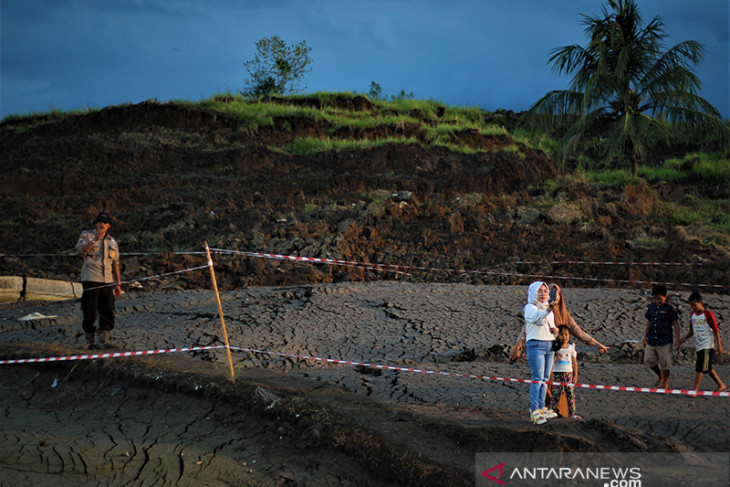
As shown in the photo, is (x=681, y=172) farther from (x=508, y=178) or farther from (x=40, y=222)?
(x=40, y=222)

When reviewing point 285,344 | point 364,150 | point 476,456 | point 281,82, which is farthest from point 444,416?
point 281,82

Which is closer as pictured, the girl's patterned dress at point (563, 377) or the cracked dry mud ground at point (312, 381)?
the cracked dry mud ground at point (312, 381)

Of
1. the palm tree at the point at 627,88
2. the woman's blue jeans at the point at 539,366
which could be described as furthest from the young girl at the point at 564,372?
the palm tree at the point at 627,88

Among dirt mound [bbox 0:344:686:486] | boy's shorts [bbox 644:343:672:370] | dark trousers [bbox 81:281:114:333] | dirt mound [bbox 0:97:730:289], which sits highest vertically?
dirt mound [bbox 0:97:730:289]

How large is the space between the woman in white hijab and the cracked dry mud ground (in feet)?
1.03

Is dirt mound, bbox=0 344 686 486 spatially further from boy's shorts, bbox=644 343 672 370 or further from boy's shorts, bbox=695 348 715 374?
boy's shorts, bbox=695 348 715 374

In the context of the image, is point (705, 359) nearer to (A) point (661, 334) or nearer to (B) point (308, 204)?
(A) point (661, 334)

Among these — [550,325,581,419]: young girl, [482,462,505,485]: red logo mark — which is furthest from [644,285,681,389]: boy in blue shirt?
[482,462,505,485]: red logo mark

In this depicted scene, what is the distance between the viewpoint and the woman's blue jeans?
4.53m

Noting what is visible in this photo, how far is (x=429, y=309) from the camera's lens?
29.7ft

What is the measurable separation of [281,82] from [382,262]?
2418 cm

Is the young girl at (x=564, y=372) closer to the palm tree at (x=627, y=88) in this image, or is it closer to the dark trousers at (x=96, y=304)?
the dark trousers at (x=96, y=304)

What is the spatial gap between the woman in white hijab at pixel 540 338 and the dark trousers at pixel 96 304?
493cm

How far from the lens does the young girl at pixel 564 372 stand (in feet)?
15.5
